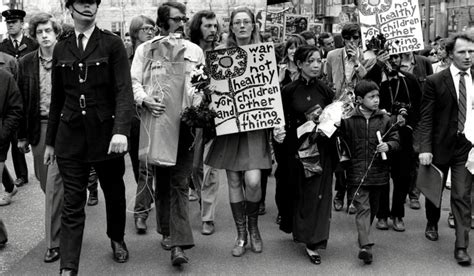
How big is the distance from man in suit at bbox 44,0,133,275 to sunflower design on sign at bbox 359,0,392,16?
149 inches

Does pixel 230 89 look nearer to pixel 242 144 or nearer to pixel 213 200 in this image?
pixel 242 144

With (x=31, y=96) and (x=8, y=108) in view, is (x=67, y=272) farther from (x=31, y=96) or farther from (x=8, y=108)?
(x=31, y=96)

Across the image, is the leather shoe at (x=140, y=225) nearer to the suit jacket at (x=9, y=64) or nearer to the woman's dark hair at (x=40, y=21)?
the woman's dark hair at (x=40, y=21)

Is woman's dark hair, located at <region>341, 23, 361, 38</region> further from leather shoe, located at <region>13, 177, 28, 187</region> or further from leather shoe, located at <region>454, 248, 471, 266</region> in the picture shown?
leather shoe, located at <region>13, 177, 28, 187</region>

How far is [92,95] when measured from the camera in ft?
16.1

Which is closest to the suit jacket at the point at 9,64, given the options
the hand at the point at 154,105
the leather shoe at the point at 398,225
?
the hand at the point at 154,105

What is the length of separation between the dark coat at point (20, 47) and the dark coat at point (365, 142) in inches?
214

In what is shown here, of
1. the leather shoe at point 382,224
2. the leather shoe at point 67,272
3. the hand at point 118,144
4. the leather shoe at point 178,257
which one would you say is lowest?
the leather shoe at point 382,224

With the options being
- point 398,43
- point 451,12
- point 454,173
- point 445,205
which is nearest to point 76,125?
point 454,173

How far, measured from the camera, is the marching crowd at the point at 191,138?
4930mm

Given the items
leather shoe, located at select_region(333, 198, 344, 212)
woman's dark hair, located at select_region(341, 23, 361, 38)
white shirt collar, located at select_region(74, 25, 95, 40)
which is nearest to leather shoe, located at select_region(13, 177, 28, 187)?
leather shoe, located at select_region(333, 198, 344, 212)

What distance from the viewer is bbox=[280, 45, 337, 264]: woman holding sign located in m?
5.73

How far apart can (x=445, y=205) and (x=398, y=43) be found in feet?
6.54

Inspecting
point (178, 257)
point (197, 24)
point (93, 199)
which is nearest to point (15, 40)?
point (93, 199)
